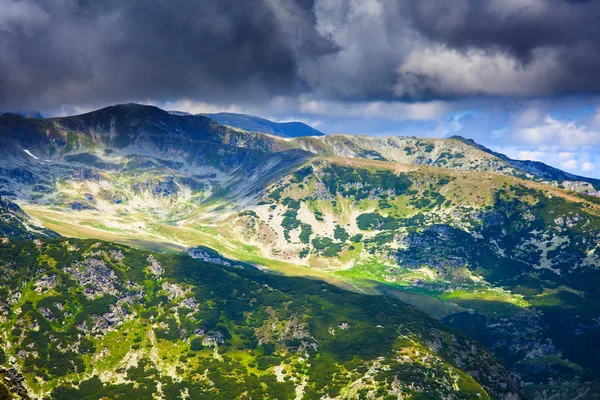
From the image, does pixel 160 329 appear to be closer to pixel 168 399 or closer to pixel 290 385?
pixel 168 399

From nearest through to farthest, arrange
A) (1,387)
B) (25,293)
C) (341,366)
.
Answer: (1,387) → (341,366) → (25,293)

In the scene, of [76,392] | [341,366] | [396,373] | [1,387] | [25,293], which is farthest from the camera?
[25,293]

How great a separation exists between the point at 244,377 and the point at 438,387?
68626 mm

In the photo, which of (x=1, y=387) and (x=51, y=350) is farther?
(x=51, y=350)

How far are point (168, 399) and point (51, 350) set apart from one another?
161ft

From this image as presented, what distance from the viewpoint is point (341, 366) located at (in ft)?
605

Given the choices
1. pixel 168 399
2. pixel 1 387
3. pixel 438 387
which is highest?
pixel 1 387

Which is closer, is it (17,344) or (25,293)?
(17,344)

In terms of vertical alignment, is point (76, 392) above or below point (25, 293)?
below

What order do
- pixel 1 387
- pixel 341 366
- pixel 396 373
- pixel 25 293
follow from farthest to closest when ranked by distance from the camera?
pixel 25 293, pixel 341 366, pixel 396 373, pixel 1 387

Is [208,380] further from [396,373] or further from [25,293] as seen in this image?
[25,293]

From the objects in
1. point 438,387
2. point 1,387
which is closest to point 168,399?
point 1,387

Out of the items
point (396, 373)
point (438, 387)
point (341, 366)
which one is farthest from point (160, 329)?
point (438, 387)

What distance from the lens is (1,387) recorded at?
95.9 m
